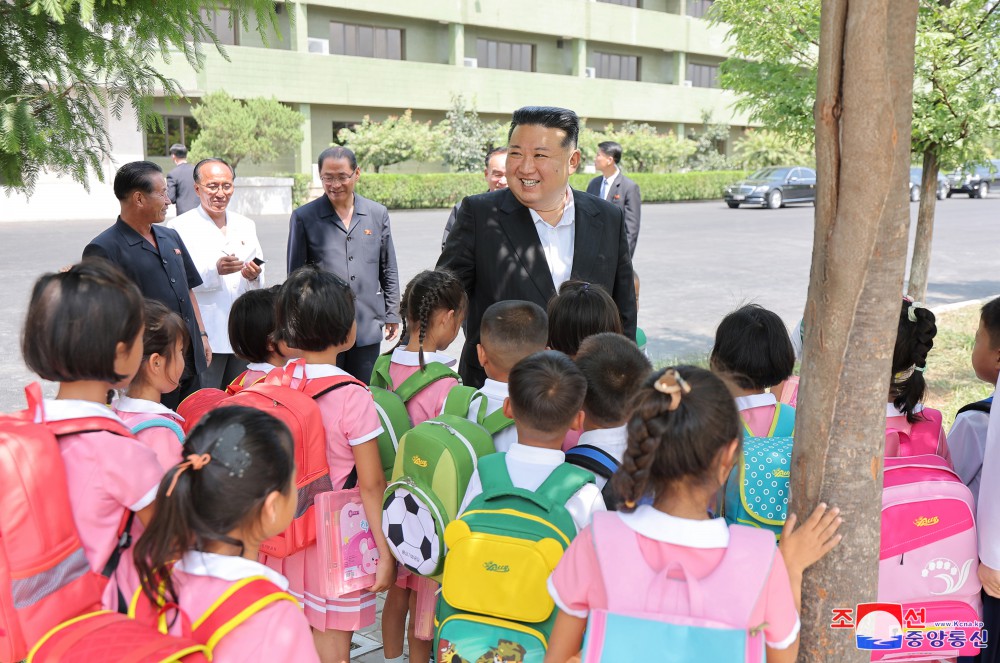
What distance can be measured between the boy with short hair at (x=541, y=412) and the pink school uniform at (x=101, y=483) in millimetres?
878

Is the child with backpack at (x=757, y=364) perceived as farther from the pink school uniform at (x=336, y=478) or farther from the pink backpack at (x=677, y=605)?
the pink school uniform at (x=336, y=478)

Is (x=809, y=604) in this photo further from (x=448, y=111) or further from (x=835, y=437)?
(x=448, y=111)

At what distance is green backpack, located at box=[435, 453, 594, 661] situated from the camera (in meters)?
2.18

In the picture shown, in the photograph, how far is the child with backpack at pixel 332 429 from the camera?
288cm

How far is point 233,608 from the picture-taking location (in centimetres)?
180

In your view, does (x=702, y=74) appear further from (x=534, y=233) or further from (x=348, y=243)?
(x=534, y=233)

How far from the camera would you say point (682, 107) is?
41.2 m

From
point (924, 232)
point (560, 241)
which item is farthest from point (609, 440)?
point (924, 232)

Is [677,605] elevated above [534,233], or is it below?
below

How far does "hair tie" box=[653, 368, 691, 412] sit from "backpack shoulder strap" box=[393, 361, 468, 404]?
1.45 metres

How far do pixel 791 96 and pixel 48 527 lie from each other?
852cm

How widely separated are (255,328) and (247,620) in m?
1.81

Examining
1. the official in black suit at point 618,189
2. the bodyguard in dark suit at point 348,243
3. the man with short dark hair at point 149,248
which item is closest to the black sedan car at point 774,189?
the official in black suit at point 618,189

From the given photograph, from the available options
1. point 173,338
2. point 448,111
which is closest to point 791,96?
point 173,338
